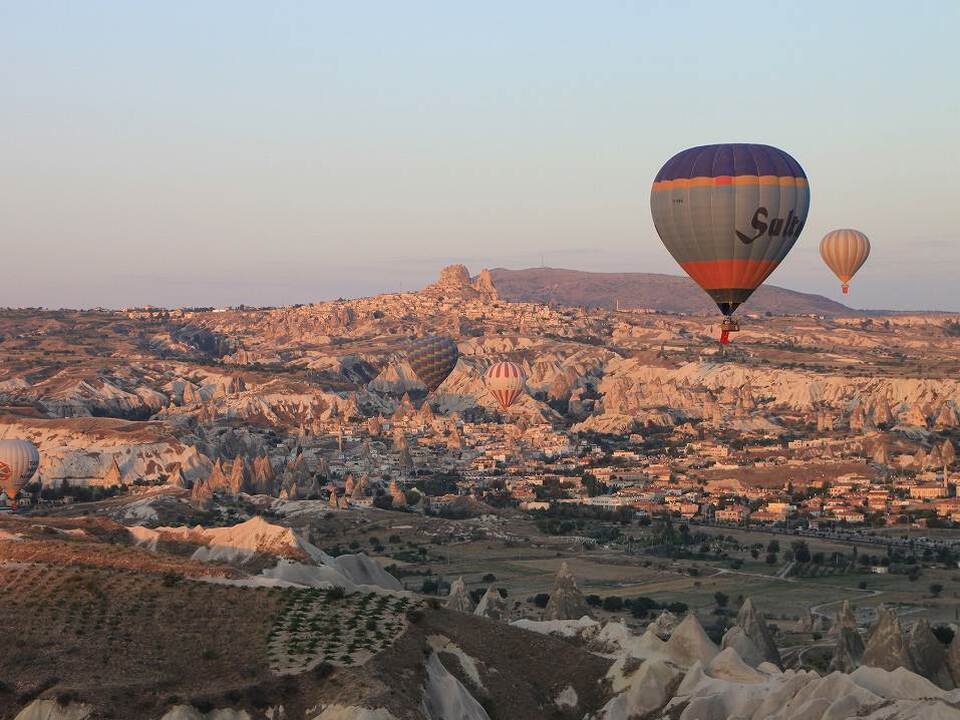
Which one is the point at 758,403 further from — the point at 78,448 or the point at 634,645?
the point at 634,645

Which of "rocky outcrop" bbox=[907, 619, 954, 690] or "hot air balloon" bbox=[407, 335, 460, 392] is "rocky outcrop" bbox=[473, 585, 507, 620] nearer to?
"rocky outcrop" bbox=[907, 619, 954, 690]

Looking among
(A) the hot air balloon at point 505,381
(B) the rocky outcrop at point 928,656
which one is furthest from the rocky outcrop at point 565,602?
(A) the hot air balloon at point 505,381

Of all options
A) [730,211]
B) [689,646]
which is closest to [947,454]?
[730,211]

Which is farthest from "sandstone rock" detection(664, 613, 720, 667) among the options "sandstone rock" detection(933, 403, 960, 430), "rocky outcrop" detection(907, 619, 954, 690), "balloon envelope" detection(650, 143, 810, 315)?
"sandstone rock" detection(933, 403, 960, 430)

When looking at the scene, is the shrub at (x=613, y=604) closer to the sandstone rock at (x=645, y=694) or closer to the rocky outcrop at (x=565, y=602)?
the rocky outcrop at (x=565, y=602)

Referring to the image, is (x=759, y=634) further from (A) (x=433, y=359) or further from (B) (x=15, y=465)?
(A) (x=433, y=359)

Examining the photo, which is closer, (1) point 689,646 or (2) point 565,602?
(1) point 689,646

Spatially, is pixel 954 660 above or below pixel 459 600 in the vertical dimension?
above
